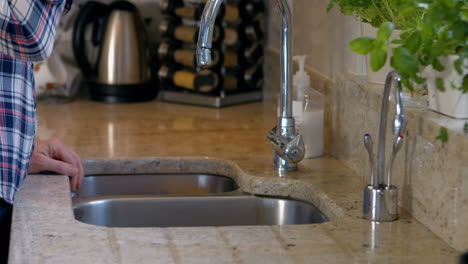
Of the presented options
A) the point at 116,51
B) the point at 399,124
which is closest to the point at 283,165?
the point at 399,124

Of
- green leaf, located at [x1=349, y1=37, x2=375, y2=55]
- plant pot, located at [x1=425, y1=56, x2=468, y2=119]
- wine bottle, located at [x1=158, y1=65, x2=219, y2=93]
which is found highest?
green leaf, located at [x1=349, y1=37, x2=375, y2=55]

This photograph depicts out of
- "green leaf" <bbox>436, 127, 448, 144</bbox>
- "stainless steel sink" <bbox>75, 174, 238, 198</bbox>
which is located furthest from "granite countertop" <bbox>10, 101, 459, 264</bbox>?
"green leaf" <bbox>436, 127, 448, 144</bbox>

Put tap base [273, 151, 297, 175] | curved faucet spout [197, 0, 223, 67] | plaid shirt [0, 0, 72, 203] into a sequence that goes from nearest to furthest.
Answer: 1. plaid shirt [0, 0, 72, 203]
2. curved faucet spout [197, 0, 223, 67]
3. tap base [273, 151, 297, 175]

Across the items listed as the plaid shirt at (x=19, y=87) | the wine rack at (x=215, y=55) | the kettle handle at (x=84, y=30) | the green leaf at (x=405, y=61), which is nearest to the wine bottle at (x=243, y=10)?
the wine rack at (x=215, y=55)

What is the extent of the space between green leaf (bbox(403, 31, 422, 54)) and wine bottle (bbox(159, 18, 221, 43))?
4.38 ft

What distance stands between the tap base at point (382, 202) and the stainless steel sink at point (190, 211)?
0.87ft

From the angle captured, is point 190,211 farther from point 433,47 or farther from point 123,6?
point 123,6

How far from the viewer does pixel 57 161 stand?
1.50 m

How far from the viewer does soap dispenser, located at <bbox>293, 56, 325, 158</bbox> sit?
5.24 feet

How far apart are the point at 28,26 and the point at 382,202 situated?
0.55 meters

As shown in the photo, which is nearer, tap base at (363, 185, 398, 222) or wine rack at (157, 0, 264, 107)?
tap base at (363, 185, 398, 222)

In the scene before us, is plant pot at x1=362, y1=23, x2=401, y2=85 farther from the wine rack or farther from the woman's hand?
the wine rack

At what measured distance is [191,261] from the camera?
3.38 ft

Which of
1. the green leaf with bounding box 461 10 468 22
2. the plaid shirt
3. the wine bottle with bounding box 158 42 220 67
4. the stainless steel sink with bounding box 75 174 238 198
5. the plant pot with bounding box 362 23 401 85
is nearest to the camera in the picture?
the green leaf with bounding box 461 10 468 22
